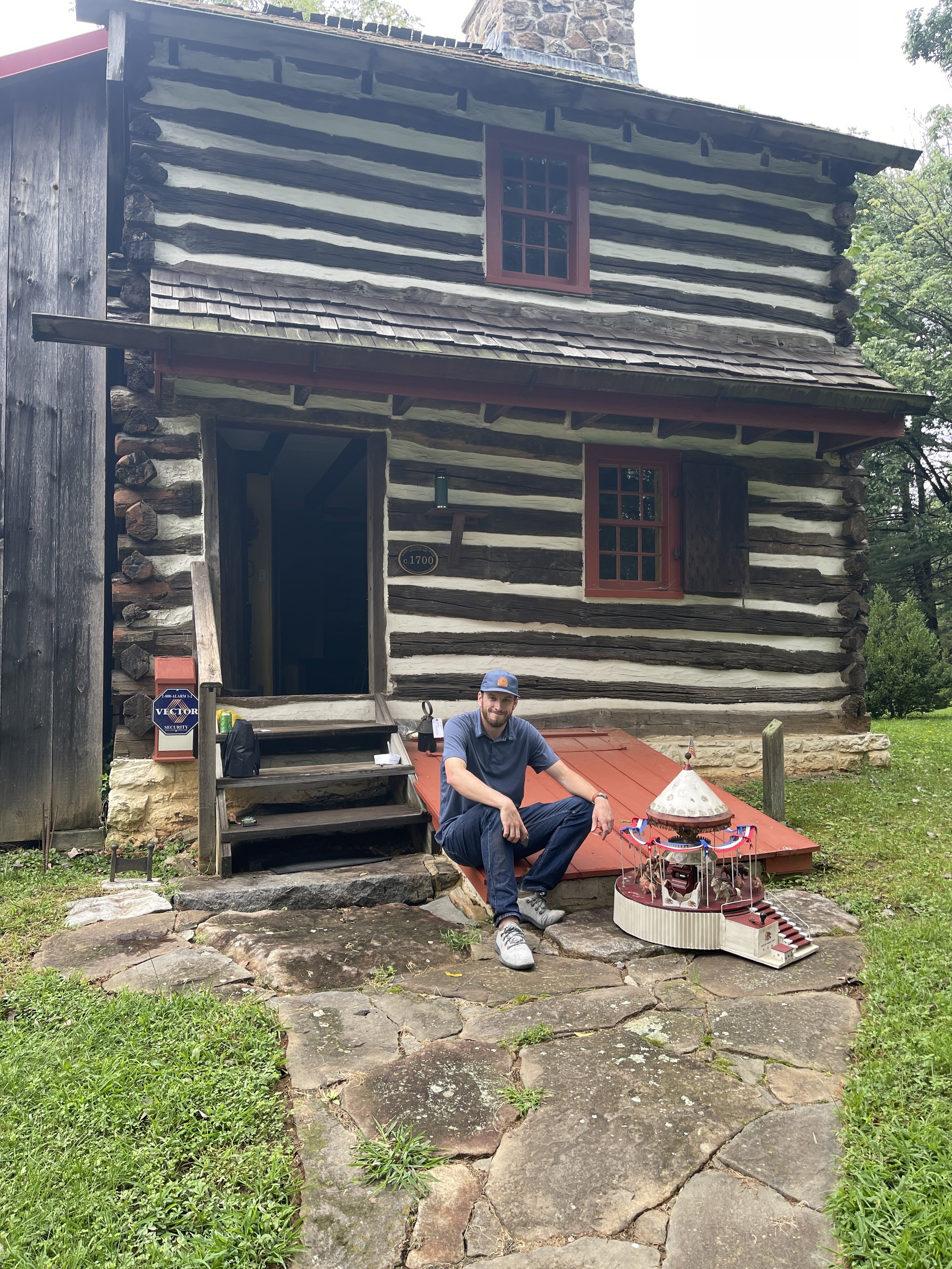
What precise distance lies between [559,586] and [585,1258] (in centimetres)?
601

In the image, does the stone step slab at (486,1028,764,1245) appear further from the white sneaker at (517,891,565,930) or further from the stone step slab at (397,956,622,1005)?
the white sneaker at (517,891,565,930)

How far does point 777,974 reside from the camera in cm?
400

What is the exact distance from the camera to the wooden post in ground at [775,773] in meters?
6.46

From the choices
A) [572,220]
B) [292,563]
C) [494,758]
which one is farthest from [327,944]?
[292,563]

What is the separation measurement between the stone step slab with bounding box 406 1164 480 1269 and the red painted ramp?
2430 millimetres

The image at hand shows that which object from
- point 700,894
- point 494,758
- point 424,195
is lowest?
point 700,894

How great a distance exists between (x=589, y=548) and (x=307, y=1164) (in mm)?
6101

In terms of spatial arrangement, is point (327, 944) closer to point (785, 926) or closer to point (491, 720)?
point (491, 720)

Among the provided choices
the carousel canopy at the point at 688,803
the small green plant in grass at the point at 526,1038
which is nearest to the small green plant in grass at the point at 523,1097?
the small green plant in grass at the point at 526,1038

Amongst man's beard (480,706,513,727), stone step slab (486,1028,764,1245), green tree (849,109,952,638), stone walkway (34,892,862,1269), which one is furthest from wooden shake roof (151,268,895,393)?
green tree (849,109,952,638)

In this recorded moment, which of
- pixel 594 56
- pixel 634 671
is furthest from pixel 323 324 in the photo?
pixel 594 56

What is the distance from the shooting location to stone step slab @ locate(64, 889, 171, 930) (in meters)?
4.98

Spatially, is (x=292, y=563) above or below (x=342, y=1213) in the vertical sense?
above

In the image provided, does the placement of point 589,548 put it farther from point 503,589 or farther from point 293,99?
point 293,99
